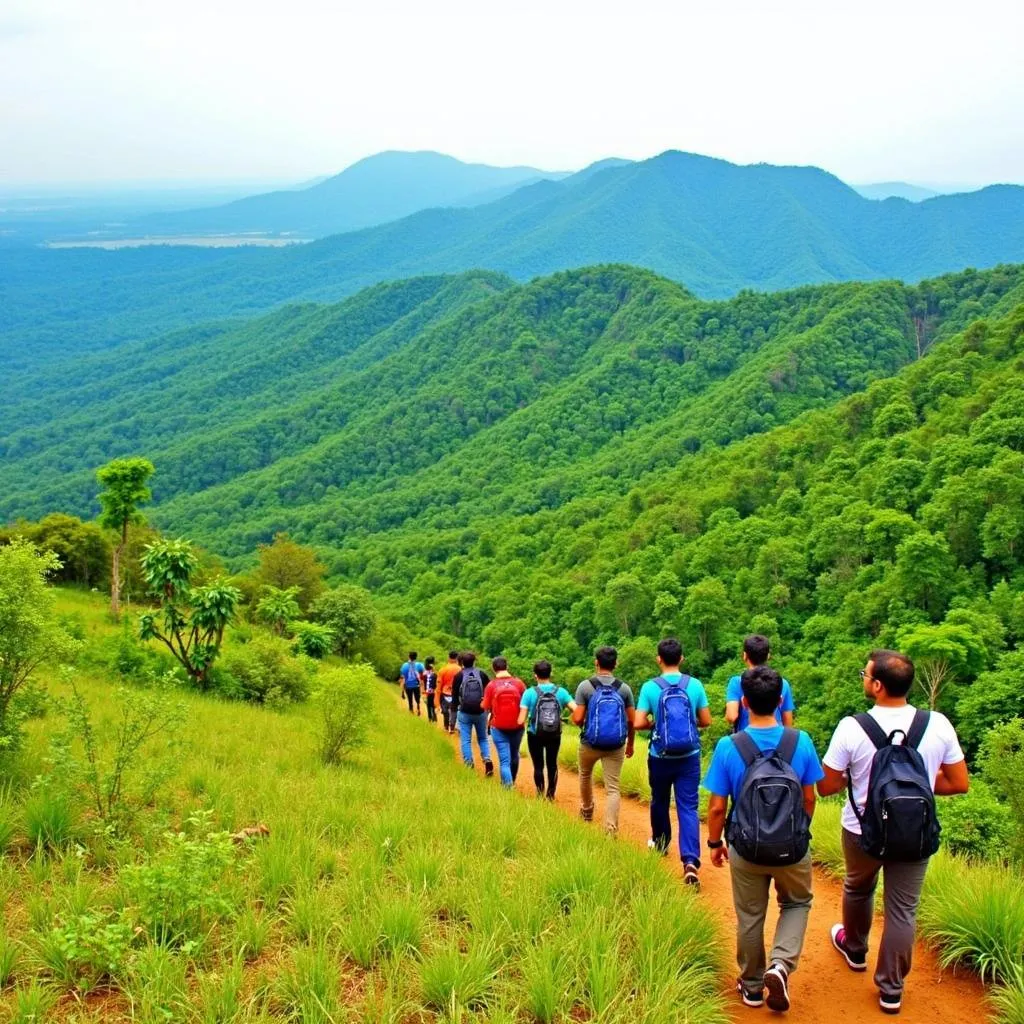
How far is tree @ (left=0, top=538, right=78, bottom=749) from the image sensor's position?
6.56m

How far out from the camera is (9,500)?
13012 centimetres

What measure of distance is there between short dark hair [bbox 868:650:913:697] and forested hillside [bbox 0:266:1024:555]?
85.6 m

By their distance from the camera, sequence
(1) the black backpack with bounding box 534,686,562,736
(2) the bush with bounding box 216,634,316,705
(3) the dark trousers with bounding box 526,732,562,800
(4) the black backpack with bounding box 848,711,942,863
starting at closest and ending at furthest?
(4) the black backpack with bounding box 848,711,942,863 < (1) the black backpack with bounding box 534,686,562,736 < (3) the dark trousers with bounding box 526,732,562,800 < (2) the bush with bounding box 216,634,316,705

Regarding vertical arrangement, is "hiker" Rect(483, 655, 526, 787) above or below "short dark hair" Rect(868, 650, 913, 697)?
below

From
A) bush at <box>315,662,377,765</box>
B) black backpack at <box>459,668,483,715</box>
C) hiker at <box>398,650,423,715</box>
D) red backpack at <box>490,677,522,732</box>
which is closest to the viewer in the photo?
red backpack at <box>490,677,522,732</box>

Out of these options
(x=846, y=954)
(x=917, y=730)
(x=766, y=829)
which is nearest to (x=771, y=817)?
A: (x=766, y=829)

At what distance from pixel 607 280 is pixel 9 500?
Answer: 119m

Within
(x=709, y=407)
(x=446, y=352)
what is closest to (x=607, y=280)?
(x=446, y=352)

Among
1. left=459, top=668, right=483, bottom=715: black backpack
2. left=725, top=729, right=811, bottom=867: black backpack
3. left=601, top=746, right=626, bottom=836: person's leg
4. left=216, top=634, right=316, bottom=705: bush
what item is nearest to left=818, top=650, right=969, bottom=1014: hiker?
left=725, top=729, right=811, bottom=867: black backpack

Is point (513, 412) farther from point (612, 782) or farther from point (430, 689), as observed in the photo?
point (612, 782)

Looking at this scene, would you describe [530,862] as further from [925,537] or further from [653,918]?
[925,537]

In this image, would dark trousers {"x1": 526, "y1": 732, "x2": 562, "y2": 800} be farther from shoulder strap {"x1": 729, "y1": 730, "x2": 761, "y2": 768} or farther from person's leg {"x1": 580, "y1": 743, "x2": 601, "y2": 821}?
shoulder strap {"x1": 729, "y1": 730, "x2": 761, "y2": 768}

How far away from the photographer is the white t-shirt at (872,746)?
4027 mm

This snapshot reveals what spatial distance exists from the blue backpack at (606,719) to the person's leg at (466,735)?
3.36 m
